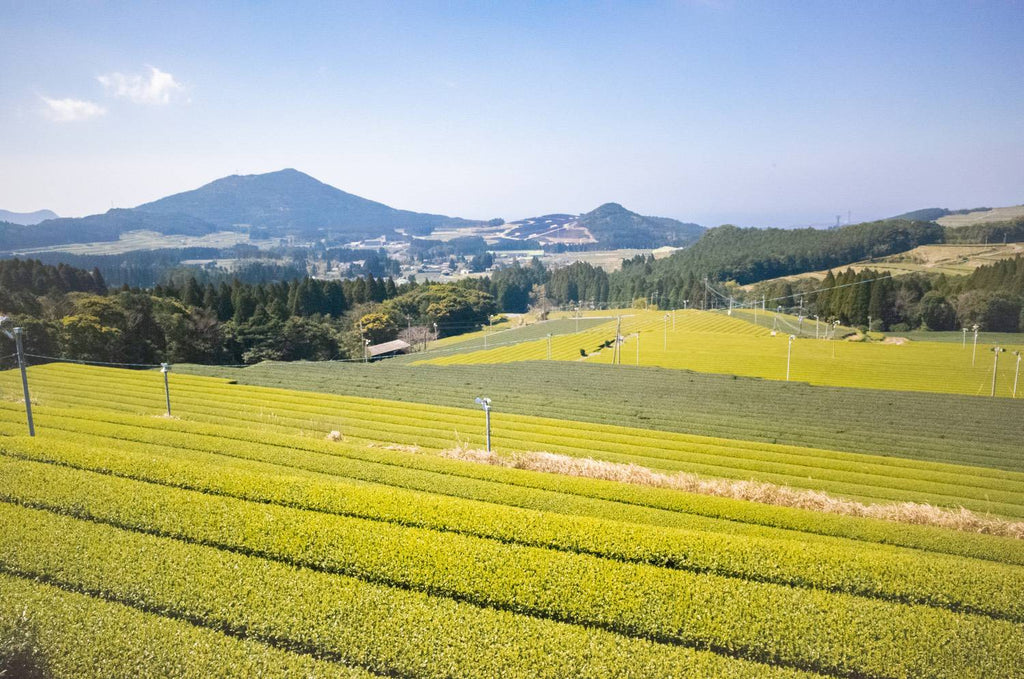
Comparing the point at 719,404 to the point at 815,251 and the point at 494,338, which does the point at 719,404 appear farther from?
the point at 815,251

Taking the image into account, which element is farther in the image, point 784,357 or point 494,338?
point 494,338

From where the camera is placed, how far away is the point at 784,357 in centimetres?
6231

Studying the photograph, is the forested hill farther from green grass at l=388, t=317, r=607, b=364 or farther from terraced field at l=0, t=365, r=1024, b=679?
terraced field at l=0, t=365, r=1024, b=679

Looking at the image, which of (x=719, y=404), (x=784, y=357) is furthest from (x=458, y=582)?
(x=784, y=357)

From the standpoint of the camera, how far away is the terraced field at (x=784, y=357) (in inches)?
2047

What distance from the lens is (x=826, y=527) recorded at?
12.6 metres

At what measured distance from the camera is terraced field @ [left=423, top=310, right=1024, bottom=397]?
52000mm

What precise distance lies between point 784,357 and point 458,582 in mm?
62626

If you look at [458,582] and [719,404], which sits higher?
[458,582]

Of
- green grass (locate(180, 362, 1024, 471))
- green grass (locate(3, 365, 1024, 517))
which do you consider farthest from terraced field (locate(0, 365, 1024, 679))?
green grass (locate(180, 362, 1024, 471))

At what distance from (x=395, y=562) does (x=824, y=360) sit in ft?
207

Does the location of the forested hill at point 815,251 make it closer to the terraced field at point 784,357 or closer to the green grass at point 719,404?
the terraced field at point 784,357

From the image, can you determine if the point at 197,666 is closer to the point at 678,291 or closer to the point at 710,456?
the point at 710,456

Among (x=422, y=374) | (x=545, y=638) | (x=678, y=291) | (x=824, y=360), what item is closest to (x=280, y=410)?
(x=422, y=374)
